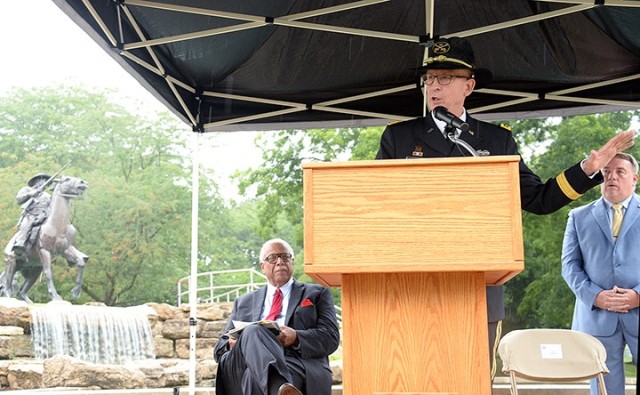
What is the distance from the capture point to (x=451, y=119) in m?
2.87

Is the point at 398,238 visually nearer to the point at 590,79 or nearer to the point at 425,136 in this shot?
the point at 425,136

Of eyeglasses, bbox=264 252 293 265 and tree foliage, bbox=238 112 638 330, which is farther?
tree foliage, bbox=238 112 638 330

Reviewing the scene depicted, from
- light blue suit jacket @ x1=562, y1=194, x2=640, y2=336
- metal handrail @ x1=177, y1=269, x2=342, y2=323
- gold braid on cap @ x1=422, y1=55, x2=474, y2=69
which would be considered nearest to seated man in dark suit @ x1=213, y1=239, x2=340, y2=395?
light blue suit jacket @ x1=562, y1=194, x2=640, y2=336

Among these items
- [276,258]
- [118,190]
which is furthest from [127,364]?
[276,258]

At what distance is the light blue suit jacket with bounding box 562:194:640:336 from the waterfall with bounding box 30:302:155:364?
12.1 m

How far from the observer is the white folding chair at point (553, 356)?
203 inches

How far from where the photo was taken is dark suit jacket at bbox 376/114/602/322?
10.5 ft

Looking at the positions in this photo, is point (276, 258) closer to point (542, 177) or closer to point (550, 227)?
point (550, 227)

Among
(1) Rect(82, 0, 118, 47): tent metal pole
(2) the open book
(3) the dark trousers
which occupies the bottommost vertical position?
(3) the dark trousers

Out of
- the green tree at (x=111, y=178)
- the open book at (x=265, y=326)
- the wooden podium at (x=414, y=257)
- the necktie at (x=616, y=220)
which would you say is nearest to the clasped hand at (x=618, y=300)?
the necktie at (x=616, y=220)

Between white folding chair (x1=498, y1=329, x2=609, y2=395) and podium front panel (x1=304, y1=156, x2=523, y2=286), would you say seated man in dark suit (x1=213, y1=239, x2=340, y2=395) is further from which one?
podium front panel (x1=304, y1=156, x2=523, y2=286)

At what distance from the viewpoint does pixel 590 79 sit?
21.1ft

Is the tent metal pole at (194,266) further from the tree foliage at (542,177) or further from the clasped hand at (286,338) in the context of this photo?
the tree foliage at (542,177)

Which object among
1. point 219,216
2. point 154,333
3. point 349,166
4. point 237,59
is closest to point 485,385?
point 349,166
